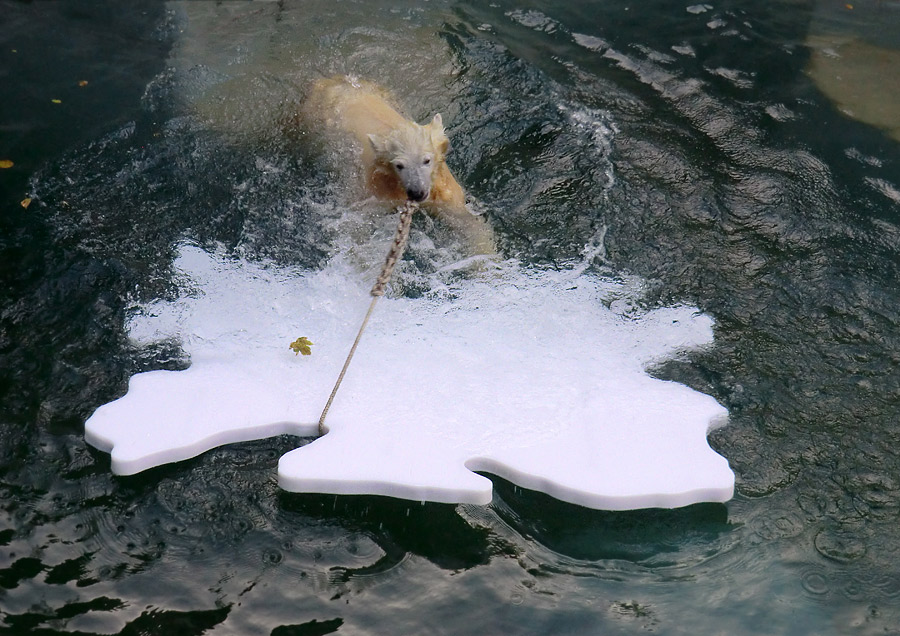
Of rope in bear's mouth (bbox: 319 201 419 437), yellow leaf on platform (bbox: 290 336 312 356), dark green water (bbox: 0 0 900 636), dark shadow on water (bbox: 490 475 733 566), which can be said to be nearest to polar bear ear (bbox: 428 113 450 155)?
dark green water (bbox: 0 0 900 636)

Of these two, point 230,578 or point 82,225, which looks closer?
point 230,578

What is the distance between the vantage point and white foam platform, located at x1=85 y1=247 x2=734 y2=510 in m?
3.87

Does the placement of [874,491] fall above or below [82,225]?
below

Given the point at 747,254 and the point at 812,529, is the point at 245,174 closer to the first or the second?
the point at 747,254

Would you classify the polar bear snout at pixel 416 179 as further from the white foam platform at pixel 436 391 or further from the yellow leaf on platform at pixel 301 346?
the yellow leaf on platform at pixel 301 346

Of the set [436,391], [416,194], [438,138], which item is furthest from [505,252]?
[436,391]

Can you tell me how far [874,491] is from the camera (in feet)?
13.4

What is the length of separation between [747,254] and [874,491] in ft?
6.47

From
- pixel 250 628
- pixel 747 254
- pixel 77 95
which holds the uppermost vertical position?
pixel 77 95

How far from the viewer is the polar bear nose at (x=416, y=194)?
5.36 m

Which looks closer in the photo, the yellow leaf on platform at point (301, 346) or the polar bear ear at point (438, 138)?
the yellow leaf on platform at point (301, 346)

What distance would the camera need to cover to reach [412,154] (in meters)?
5.39

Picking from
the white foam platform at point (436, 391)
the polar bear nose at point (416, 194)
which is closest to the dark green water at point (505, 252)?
the white foam platform at point (436, 391)

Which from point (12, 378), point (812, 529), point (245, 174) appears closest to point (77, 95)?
point (245, 174)
